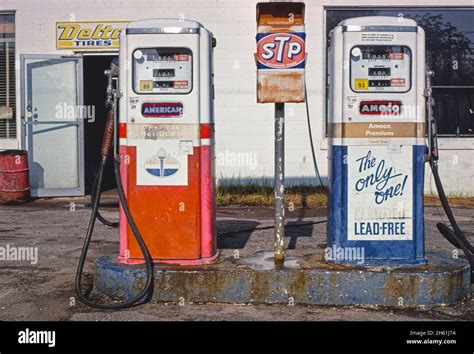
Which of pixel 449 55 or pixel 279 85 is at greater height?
pixel 449 55

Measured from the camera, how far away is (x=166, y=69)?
21.4 feet

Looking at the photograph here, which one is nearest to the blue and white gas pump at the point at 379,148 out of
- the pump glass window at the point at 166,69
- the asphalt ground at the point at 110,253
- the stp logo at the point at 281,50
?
the stp logo at the point at 281,50

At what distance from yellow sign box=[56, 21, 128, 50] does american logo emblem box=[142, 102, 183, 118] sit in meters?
7.39

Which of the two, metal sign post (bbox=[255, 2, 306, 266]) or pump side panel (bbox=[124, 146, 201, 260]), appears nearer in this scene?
metal sign post (bbox=[255, 2, 306, 266])

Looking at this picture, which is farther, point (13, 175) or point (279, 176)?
point (13, 175)

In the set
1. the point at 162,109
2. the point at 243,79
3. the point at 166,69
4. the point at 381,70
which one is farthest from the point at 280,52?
the point at 243,79

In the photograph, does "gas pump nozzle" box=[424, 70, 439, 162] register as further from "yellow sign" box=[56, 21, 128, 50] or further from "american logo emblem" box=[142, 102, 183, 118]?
"yellow sign" box=[56, 21, 128, 50]

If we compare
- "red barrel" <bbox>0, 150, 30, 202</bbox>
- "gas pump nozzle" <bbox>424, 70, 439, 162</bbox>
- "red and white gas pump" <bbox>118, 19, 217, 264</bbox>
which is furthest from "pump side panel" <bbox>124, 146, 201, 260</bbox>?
"red barrel" <bbox>0, 150, 30, 202</bbox>

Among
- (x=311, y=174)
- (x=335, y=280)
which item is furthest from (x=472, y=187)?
(x=335, y=280)

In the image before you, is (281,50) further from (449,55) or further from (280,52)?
(449,55)

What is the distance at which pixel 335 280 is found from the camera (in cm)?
626

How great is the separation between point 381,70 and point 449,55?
7512 millimetres

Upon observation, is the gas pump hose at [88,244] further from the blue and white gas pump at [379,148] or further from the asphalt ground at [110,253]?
the blue and white gas pump at [379,148]

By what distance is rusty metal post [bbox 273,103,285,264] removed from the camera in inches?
260
